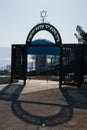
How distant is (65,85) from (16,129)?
995 cm

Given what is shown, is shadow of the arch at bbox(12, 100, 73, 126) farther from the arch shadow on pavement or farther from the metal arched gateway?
the metal arched gateway

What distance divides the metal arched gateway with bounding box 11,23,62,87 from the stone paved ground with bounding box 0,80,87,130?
467 centimetres

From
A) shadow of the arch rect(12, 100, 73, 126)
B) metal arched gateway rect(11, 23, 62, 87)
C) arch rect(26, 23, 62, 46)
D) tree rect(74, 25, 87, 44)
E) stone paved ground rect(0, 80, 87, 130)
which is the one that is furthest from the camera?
tree rect(74, 25, 87, 44)

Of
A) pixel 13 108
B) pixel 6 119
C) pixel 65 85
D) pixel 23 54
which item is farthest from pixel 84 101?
pixel 23 54

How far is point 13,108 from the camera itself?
11.4 m

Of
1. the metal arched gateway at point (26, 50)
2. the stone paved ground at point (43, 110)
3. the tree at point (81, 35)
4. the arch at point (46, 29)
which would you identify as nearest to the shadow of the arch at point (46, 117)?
the stone paved ground at point (43, 110)

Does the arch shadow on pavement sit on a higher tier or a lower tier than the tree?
lower

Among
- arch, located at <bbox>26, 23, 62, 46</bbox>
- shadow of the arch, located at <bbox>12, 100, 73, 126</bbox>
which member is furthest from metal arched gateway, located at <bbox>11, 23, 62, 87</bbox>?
shadow of the arch, located at <bbox>12, 100, 73, 126</bbox>

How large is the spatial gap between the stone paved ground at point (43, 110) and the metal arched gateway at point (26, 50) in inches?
184

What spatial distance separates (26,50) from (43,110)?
898cm

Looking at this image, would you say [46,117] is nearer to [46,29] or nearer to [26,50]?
[26,50]

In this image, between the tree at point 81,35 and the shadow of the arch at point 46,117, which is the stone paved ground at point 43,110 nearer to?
the shadow of the arch at point 46,117

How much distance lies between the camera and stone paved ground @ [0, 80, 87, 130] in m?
9.16

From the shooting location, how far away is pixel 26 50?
64.4ft
